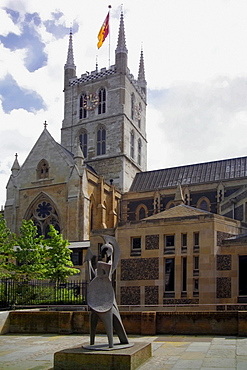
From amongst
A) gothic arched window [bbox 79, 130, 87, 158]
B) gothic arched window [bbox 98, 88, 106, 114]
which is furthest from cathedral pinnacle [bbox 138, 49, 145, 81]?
gothic arched window [bbox 79, 130, 87, 158]

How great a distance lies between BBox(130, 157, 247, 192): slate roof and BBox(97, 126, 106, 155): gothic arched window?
19.0ft

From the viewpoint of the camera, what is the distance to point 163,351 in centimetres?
1280

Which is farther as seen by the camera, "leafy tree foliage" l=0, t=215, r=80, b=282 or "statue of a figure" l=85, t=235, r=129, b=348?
"leafy tree foliage" l=0, t=215, r=80, b=282

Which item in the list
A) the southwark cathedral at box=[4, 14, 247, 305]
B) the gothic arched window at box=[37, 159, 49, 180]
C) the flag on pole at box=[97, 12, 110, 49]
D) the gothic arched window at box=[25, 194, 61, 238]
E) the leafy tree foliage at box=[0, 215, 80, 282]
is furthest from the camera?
the flag on pole at box=[97, 12, 110, 49]

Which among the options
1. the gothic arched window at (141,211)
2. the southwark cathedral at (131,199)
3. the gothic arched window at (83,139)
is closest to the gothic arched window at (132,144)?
the southwark cathedral at (131,199)

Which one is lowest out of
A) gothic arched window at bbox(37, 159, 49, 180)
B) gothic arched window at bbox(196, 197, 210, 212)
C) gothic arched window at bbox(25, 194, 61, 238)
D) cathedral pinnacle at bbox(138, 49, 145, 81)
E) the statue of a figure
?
the statue of a figure

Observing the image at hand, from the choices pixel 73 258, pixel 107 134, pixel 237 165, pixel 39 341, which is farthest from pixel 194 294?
pixel 107 134

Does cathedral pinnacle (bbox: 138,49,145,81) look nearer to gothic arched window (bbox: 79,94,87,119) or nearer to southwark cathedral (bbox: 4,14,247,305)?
southwark cathedral (bbox: 4,14,247,305)

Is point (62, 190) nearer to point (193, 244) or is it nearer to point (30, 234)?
point (30, 234)

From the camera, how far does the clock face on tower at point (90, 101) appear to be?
66.2 meters

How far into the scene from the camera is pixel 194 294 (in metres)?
26.2

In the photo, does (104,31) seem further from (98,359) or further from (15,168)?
(98,359)

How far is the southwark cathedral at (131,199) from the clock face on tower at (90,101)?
0.52 feet

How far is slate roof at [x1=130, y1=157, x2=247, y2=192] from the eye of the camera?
5488 centimetres
